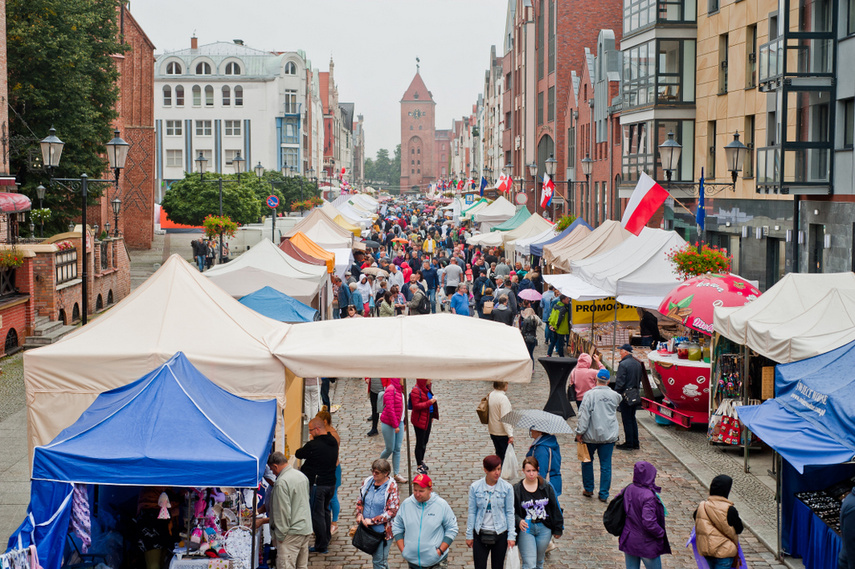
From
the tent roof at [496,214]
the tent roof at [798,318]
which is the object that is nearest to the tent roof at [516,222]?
the tent roof at [496,214]

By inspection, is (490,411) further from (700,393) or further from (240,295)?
(240,295)

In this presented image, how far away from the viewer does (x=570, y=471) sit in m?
12.6

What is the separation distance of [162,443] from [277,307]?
24.9 feet

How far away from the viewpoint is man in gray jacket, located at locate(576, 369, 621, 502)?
1100 cm

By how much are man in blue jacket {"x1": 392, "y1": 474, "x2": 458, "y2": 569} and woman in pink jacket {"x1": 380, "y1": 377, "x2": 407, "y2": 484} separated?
377 cm

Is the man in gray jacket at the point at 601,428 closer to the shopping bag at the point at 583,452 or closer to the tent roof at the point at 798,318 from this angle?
the shopping bag at the point at 583,452

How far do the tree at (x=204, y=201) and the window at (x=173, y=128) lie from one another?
126 ft

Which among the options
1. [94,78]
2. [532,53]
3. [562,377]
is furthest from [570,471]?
[532,53]

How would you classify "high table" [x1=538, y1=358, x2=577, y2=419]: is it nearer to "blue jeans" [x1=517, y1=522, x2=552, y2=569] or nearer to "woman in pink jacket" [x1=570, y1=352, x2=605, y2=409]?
"woman in pink jacket" [x1=570, y1=352, x2=605, y2=409]

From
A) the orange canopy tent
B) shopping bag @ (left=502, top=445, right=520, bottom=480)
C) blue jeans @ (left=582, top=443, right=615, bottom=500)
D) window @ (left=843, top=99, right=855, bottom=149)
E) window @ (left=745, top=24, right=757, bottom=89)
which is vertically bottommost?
blue jeans @ (left=582, top=443, right=615, bottom=500)

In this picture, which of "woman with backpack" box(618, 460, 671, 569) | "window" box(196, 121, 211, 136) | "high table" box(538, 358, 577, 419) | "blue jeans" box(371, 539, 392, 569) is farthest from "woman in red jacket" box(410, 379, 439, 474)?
"window" box(196, 121, 211, 136)

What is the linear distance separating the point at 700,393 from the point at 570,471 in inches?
127

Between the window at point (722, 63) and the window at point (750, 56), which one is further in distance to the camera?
the window at point (722, 63)

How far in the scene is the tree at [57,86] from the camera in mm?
31766
